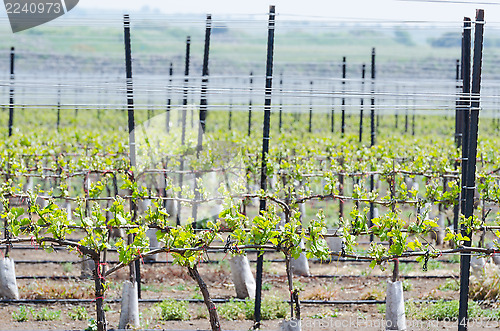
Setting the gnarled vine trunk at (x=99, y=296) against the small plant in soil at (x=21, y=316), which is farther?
the small plant in soil at (x=21, y=316)

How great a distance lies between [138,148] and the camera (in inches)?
457

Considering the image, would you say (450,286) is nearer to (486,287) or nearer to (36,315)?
(486,287)

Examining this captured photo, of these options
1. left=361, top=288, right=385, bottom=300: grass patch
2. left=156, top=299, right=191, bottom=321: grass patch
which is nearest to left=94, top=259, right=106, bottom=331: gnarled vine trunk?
left=156, top=299, right=191, bottom=321: grass patch

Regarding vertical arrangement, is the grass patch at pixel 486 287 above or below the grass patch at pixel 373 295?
above

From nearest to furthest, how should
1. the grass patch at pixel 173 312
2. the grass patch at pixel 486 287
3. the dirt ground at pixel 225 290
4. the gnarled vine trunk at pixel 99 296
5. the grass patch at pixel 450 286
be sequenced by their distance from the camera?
the gnarled vine trunk at pixel 99 296
the dirt ground at pixel 225 290
the grass patch at pixel 173 312
the grass patch at pixel 486 287
the grass patch at pixel 450 286

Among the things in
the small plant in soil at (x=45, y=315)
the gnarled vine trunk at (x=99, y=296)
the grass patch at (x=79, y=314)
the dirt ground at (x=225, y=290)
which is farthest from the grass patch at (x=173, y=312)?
the gnarled vine trunk at (x=99, y=296)

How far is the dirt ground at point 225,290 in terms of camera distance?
752 cm

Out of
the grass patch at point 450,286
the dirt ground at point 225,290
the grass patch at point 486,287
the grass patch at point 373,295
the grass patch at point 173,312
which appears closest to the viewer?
the dirt ground at point 225,290

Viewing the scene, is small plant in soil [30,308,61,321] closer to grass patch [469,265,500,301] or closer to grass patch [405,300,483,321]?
grass patch [405,300,483,321]

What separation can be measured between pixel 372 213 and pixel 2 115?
76.2ft

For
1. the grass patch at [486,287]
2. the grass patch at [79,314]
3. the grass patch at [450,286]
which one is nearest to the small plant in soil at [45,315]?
the grass patch at [79,314]

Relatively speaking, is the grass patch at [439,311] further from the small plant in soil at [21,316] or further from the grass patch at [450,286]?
the small plant in soil at [21,316]

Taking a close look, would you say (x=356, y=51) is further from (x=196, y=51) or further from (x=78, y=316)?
(x=78, y=316)

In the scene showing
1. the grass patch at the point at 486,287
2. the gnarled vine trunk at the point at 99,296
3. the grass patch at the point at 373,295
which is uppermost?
the gnarled vine trunk at the point at 99,296
